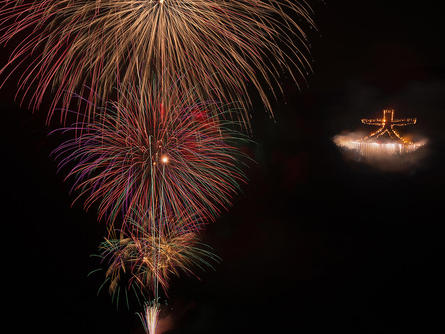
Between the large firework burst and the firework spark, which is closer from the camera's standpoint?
the large firework burst

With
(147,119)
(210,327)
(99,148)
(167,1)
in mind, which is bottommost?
(210,327)

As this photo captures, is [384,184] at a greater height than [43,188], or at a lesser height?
greater

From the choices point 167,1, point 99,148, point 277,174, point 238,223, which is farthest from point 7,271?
point 167,1

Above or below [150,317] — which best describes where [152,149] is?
above

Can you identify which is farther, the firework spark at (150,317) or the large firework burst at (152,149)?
the firework spark at (150,317)

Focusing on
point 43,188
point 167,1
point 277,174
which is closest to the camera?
point 167,1

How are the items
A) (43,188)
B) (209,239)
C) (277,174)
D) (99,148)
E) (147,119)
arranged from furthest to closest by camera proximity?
1. (209,239)
2. (277,174)
3. (43,188)
4. (147,119)
5. (99,148)

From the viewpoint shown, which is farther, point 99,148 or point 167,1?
point 99,148

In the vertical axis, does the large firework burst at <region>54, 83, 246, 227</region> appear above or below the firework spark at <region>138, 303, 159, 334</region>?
above

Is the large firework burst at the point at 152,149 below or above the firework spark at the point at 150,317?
above

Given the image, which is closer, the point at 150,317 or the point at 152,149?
the point at 152,149

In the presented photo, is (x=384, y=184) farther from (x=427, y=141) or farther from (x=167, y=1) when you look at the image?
(x=167, y=1)
